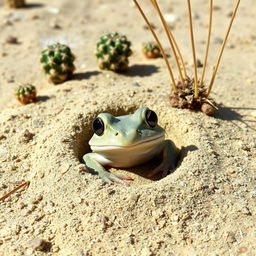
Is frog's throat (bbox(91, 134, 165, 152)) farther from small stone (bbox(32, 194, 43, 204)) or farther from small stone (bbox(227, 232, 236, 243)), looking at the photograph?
small stone (bbox(227, 232, 236, 243))

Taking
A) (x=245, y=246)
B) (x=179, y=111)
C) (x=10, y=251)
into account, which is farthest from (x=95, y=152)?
(x=245, y=246)

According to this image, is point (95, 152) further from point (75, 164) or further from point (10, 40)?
Result: point (10, 40)

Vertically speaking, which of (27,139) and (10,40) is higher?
(27,139)

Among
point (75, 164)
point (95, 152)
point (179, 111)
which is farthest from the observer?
point (179, 111)

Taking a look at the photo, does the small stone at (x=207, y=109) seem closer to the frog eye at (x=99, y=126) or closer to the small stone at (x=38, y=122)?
the frog eye at (x=99, y=126)

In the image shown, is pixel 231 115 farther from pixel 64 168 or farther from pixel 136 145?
pixel 64 168
